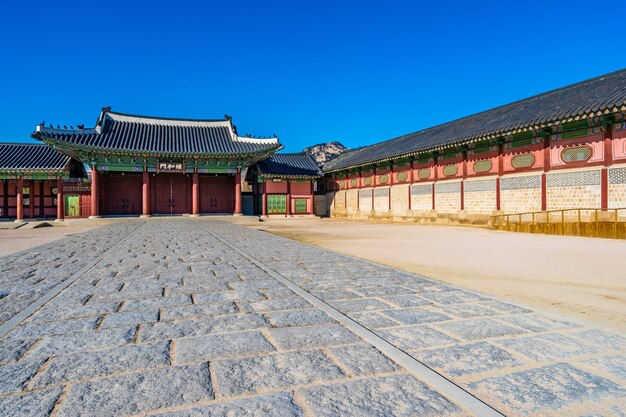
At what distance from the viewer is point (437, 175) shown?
1866 cm

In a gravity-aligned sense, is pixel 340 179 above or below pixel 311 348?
above

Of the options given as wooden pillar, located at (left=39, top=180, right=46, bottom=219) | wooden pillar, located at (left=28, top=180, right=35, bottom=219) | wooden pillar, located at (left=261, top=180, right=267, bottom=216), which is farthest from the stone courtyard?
wooden pillar, located at (left=261, top=180, right=267, bottom=216)

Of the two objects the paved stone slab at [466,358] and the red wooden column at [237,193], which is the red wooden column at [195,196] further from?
the paved stone slab at [466,358]

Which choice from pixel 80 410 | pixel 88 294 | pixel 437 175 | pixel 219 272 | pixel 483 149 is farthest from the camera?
pixel 437 175

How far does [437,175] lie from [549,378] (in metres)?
17.8

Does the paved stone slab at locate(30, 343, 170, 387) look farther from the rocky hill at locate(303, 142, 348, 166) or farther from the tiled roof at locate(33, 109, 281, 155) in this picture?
the rocky hill at locate(303, 142, 348, 166)

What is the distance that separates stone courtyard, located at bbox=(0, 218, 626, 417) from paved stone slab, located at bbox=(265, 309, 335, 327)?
18mm

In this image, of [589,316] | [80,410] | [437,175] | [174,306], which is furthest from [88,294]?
[437,175]

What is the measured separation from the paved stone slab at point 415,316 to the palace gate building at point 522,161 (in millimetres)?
11518

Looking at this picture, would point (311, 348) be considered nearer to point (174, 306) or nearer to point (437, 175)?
point (174, 306)

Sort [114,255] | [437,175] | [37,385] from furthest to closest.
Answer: [437,175]
[114,255]
[37,385]

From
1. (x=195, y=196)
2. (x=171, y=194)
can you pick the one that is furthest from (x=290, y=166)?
(x=171, y=194)

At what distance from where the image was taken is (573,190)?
12422 mm

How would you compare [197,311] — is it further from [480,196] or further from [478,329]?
[480,196]
